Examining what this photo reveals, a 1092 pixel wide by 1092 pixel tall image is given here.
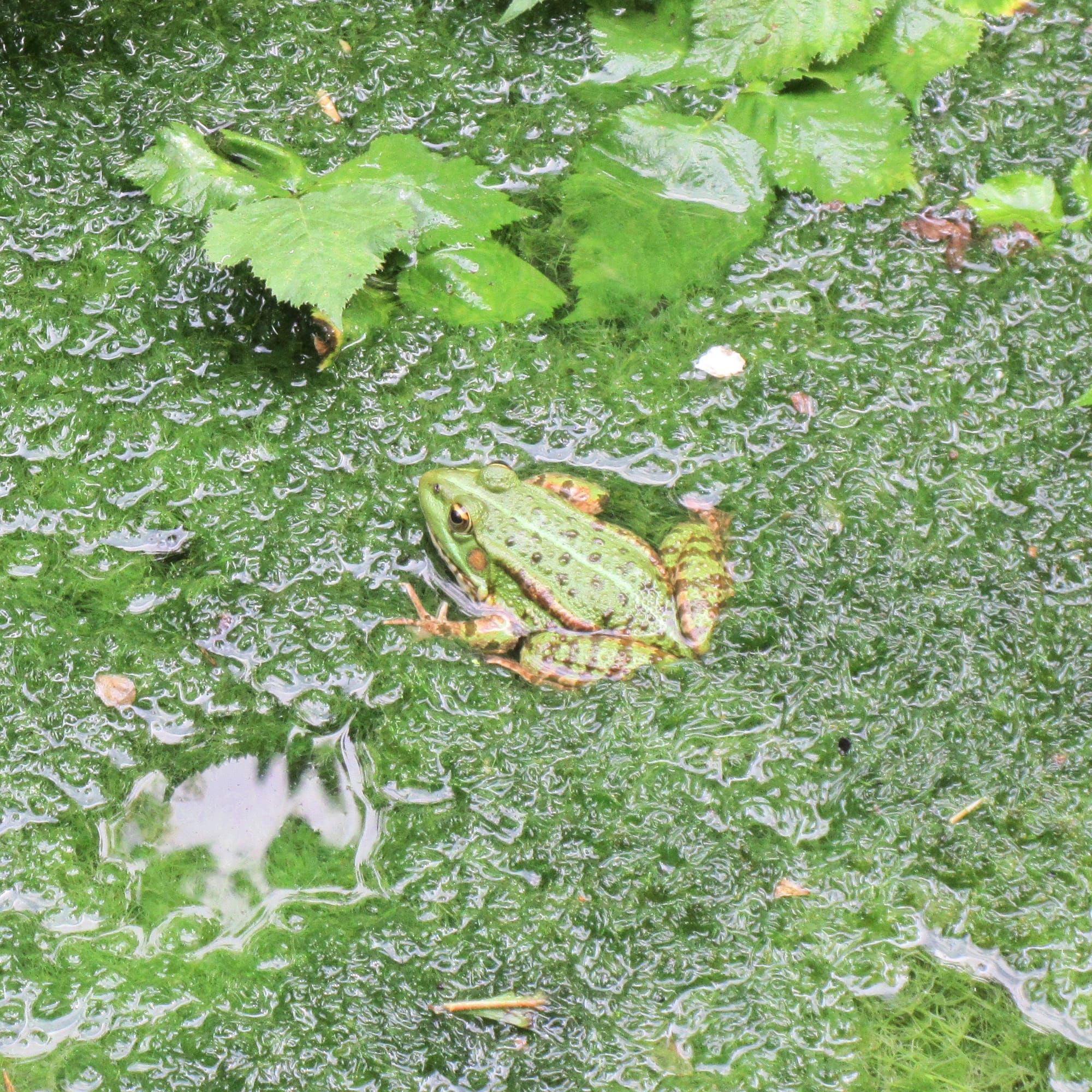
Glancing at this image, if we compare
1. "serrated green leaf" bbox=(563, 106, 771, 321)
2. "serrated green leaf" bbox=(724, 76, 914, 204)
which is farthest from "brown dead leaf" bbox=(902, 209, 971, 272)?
"serrated green leaf" bbox=(563, 106, 771, 321)

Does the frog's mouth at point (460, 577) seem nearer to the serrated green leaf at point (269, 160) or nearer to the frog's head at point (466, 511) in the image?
the frog's head at point (466, 511)

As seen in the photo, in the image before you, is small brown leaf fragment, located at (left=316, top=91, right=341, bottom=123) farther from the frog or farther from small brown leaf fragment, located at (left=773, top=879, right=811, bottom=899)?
small brown leaf fragment, located at (left=773, top=879, right=811, bottom=899)

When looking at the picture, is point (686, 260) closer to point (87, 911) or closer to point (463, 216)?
point (463, 216)

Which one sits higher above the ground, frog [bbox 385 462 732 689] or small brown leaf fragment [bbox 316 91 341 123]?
small brown leaf fragment [bbox 316 91 341 123]

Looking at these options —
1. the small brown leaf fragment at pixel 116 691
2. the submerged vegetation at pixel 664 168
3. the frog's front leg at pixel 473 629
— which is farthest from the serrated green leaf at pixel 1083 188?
the small brown leaf fragment at pixel 116 691

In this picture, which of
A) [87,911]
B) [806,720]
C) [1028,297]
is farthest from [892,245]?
[87,911]

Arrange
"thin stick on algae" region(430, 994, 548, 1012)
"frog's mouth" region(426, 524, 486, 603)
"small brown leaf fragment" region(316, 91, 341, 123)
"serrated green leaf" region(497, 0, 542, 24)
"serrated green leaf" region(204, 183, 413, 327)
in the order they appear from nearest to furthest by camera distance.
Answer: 1. "thin stick on algae" region(430, 994, 548, 1012)
2. "serrated green leaf" region(204, 183, 413, 327)
3. "frog's mouth" region(426, 524, 486, 603)
4. "serrated green leaf" region(497, 0, 542, 24)
5. "small brown leaf fragment" region(316, 91, 341, 123)

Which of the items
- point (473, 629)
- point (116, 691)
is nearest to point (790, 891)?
point (473, 629)
